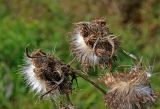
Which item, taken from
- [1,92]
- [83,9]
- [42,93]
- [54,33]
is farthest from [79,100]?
[42,93]

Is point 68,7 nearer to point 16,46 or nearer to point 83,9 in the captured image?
point 83,9

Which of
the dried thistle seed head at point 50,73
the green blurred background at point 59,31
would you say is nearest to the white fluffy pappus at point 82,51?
the dried thistle seed head at point 50,73

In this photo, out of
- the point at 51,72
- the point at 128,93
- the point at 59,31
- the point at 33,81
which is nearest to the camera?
the point at 128,93

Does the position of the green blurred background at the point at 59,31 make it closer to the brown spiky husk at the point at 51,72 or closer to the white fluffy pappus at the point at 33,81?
the white fluffy pappus at the point at 33,81

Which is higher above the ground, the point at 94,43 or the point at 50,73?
the point at 94,43

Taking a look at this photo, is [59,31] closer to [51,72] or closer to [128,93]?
[51,72]

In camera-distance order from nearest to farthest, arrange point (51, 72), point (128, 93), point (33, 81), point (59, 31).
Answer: point (128, 93) < point (51, 72) < point (33, 81) < point (59, 31)

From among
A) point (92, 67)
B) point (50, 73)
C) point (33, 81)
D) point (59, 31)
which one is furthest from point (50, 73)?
point (59, 31)

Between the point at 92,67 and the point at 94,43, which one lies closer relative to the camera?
the point at 94,43

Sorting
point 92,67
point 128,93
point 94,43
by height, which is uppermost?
point 94,43
